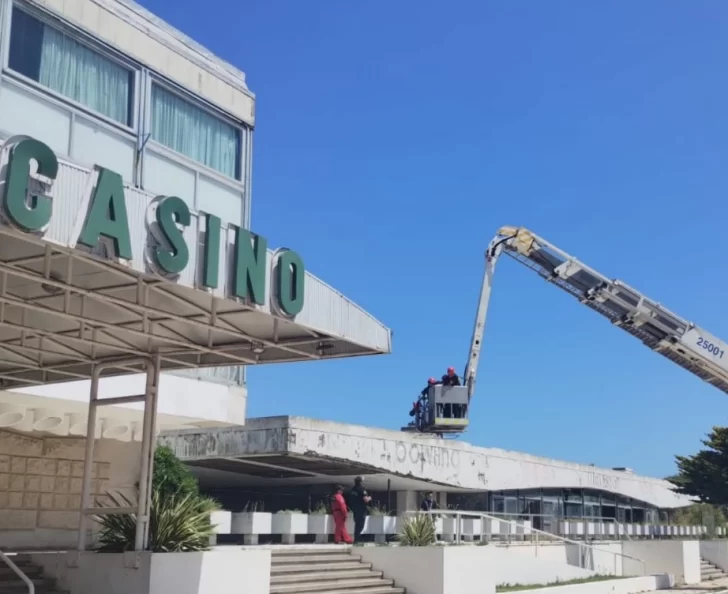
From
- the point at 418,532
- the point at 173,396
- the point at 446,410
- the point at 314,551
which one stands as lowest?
the point at 314,551

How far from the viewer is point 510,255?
33.7m

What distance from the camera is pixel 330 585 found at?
16.7 metres

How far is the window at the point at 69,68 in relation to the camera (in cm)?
1385

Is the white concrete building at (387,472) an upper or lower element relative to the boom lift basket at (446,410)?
lower

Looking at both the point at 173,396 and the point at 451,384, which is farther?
the point at 451,384

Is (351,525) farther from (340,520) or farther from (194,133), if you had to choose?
(194,133)

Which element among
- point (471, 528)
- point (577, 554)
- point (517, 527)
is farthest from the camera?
point (577, 554)

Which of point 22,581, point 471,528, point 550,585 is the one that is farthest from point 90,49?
point 550,585

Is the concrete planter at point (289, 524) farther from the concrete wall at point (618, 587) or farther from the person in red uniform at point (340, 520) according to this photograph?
the concrete wall at point (618, 587)

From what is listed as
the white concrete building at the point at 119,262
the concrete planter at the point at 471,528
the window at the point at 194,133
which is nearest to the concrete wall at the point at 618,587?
A: the concrete planter at the point at 471,528

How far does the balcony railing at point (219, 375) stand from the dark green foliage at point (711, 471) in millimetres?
24816

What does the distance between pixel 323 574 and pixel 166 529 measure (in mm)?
4773

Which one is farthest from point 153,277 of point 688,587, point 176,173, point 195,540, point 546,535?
point 688,587

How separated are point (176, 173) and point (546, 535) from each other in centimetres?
1603
